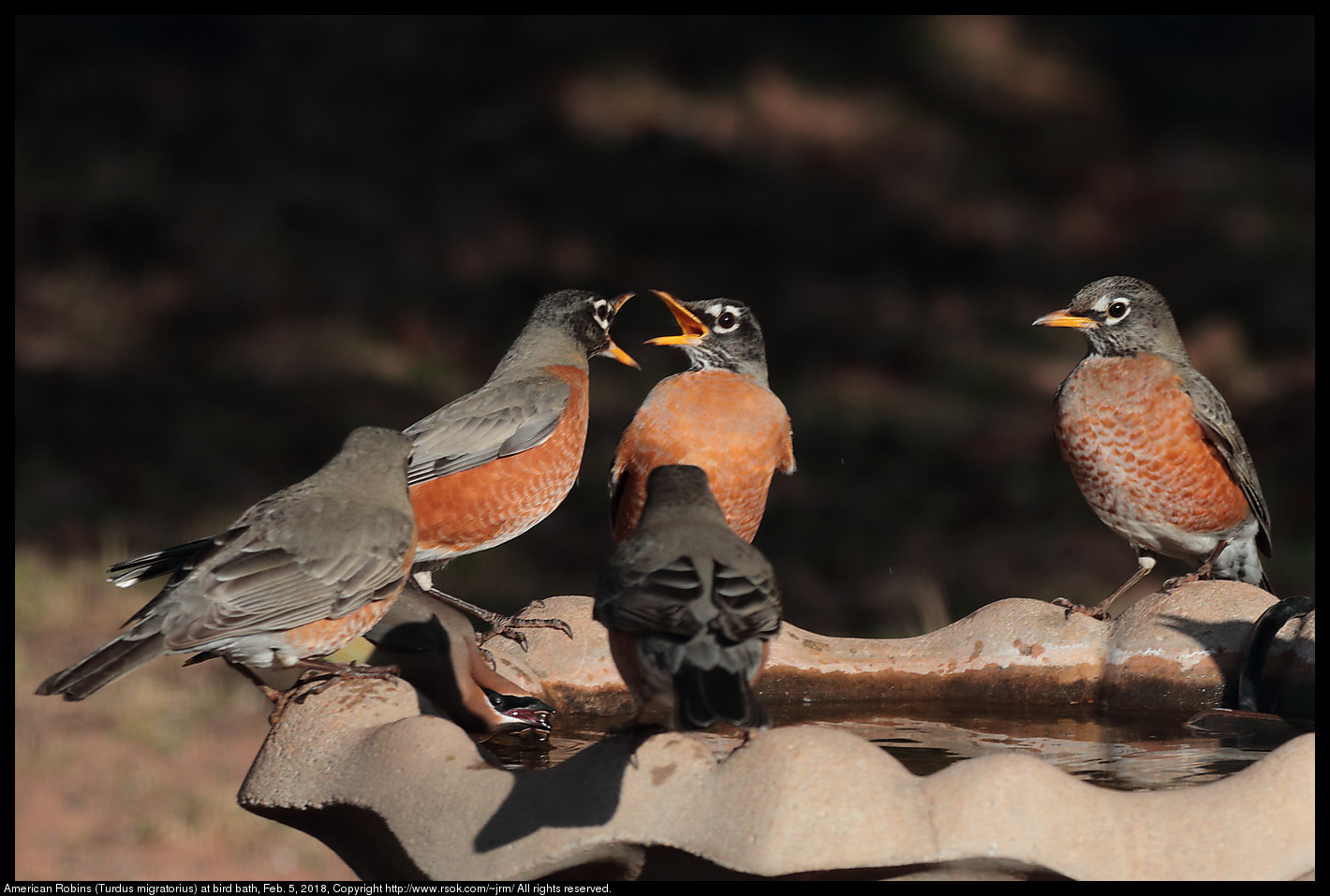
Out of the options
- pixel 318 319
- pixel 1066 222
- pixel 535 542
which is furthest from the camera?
pixel 1066 222

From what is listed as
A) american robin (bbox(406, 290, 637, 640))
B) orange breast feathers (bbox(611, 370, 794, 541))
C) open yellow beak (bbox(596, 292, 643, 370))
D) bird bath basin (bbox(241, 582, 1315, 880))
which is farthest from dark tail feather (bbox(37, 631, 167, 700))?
open yellow beak (bbox(596, 292, 643, 370))

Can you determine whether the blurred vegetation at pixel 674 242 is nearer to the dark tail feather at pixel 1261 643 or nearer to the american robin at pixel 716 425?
the american robin at pixel 716 425

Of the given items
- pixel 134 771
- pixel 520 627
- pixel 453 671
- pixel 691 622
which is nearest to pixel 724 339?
pixel 520 627

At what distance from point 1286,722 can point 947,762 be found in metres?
1.02

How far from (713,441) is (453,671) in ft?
4.16

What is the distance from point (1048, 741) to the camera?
397 cm

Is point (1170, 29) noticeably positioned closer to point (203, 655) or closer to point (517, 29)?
point (517, 29)

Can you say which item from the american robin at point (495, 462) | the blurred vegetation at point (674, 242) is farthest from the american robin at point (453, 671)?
the blurred vegetation at point (674, 242)

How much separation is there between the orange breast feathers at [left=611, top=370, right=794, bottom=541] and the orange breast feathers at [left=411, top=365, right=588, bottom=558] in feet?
0.72

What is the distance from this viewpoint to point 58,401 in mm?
11750

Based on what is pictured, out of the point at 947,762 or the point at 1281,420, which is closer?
the point at 947,762

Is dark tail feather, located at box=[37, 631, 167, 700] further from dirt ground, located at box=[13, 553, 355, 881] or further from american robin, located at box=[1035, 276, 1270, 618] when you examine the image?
american robin, located at box=[1035, 276, 1270, 618]

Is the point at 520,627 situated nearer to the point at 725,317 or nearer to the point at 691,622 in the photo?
the point at 725,317

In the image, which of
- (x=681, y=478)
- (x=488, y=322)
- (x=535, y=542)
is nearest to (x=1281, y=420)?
(x=535, y=542)
